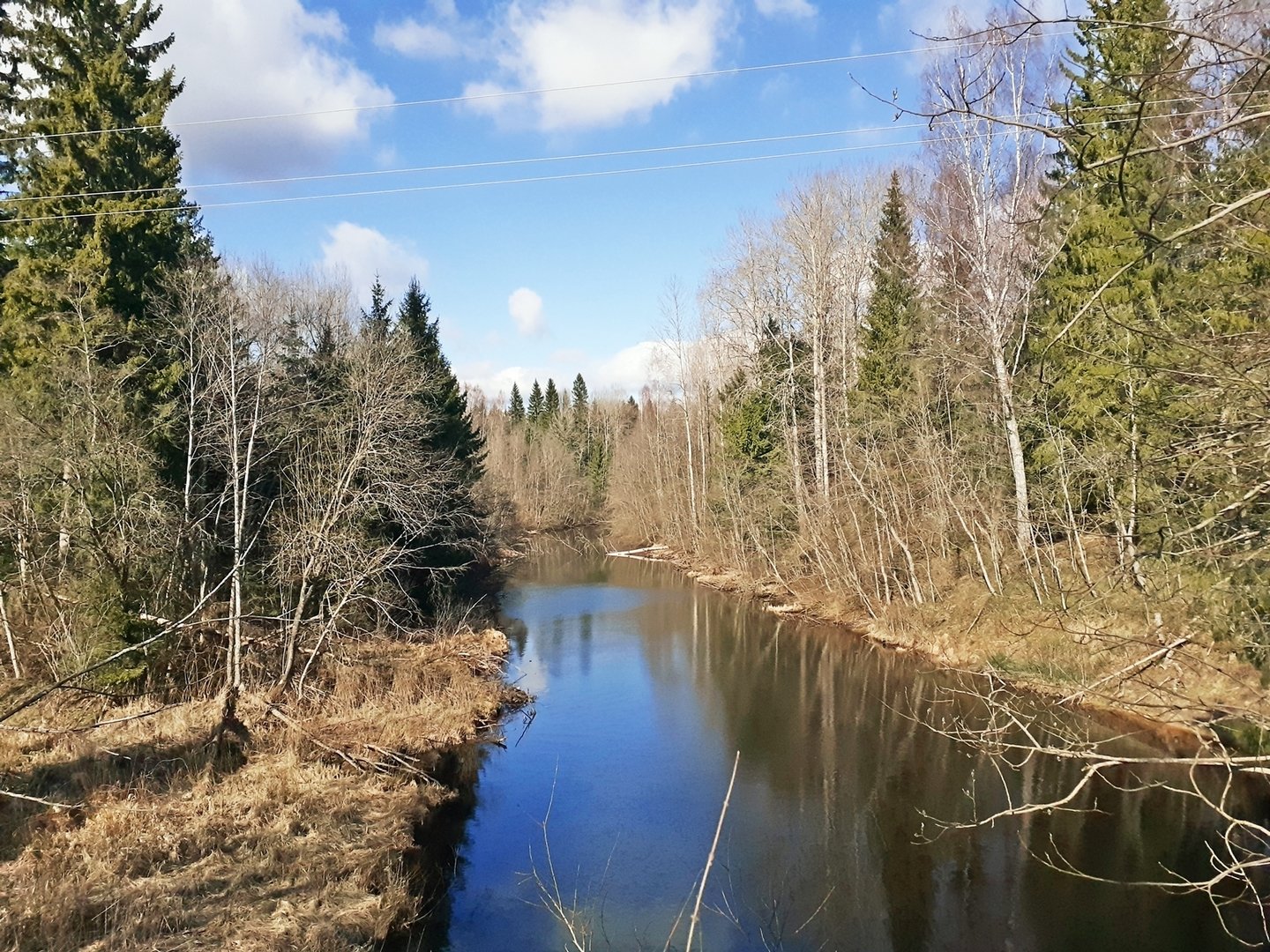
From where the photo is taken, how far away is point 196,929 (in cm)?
716

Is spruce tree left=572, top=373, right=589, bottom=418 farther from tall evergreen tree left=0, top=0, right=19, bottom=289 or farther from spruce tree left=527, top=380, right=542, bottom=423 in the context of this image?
tall evergreen tree left=0, top=0, right=19, bottom=289

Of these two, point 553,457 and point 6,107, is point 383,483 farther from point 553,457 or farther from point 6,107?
point 553,457

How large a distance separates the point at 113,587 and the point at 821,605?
59.7 ft

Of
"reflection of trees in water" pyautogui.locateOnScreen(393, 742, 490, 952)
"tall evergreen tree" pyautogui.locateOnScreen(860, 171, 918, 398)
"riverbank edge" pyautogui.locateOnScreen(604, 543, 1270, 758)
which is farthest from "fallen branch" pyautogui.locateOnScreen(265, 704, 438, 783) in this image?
"tall evergreen tree" pyautogui.locateOnScreen(860, 171, 918, 398)

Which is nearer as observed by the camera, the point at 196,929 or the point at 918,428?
the point at 196,929

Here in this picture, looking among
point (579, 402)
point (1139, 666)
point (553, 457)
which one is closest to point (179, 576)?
point (1139, 666)

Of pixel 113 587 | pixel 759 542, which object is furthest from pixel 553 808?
pixel 759 542

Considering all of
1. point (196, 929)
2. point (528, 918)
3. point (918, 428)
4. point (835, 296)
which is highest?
point (835, 296)

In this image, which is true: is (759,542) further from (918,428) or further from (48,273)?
(48,273)

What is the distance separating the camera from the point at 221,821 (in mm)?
9289

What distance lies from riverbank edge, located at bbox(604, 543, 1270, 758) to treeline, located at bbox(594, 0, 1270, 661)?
573 millimetres

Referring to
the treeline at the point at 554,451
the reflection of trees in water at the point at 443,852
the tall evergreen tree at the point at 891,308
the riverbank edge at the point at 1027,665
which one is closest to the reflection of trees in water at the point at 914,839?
the riverbank edge at the point at 1027,665

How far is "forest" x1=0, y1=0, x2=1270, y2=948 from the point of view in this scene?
16.1 feet

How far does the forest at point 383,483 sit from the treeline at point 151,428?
99 mm
